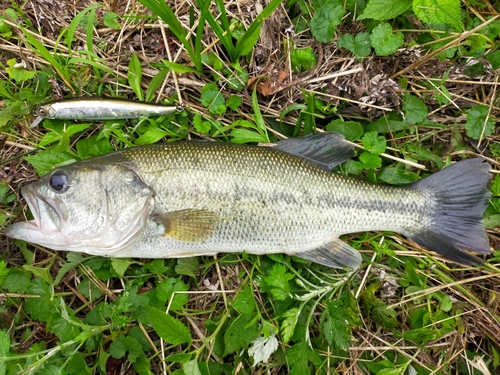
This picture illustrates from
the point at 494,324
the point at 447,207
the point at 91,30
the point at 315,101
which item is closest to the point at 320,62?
the point at 315,101

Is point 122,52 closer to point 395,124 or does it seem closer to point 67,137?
point 67,137

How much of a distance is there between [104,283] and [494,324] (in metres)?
3.34

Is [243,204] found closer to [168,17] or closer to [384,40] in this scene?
[168,17]

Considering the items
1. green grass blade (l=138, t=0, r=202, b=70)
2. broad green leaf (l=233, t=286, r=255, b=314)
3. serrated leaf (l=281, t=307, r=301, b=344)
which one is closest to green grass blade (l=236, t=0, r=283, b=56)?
green grass blade (l=138, t=0, r=202, b=70)

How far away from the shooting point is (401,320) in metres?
3.14

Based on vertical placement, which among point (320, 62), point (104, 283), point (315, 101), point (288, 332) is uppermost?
point (320, 62)

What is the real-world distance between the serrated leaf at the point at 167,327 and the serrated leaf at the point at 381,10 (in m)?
2.73

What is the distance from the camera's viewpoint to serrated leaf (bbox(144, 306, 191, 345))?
8.41 ft

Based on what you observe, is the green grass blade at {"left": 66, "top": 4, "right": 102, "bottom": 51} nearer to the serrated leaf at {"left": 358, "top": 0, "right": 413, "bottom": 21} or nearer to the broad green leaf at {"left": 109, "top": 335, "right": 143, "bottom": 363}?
the serrated leaf at {"left": 358, "top": 0, "right": 413, "bottom": 21}

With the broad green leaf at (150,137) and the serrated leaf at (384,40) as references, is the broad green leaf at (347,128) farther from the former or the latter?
the broad green leaf at (150,137)

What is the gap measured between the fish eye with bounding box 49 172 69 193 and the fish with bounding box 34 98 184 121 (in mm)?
716

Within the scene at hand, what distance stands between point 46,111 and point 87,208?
108cm

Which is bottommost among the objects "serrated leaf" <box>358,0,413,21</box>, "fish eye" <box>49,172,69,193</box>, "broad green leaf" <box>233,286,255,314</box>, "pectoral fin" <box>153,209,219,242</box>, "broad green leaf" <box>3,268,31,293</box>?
"broad green leaf" <box>233,286,255,314</box>

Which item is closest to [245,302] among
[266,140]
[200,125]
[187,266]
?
[187,266]
